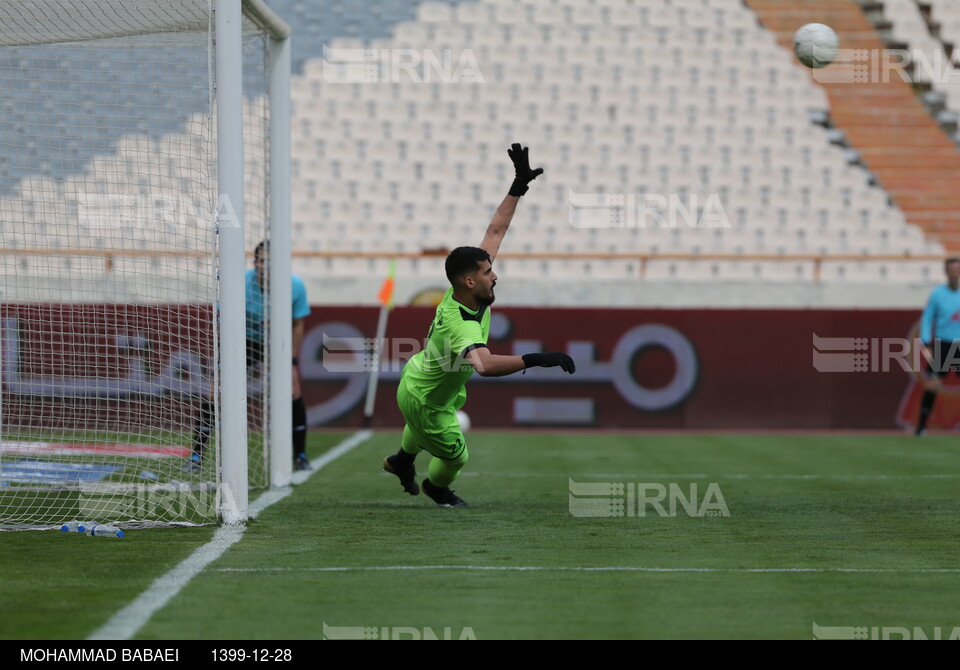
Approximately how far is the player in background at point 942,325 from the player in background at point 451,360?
881 cm

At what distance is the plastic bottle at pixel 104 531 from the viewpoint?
7125 mm

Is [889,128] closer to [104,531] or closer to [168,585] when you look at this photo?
[104,531]

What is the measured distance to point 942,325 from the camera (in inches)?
608

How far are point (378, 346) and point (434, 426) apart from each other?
8861 millimetres

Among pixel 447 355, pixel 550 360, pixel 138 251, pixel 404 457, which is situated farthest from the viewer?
pixel 138 251

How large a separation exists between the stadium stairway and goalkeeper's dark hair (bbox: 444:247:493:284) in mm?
14169

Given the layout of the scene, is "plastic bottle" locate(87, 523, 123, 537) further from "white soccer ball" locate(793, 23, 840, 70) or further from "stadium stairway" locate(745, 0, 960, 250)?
"stadium stairway" locate(745, 0, 960, 250)

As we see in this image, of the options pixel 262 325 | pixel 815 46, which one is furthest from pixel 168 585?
pixel 815 46

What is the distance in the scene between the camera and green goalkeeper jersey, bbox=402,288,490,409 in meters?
7.62
